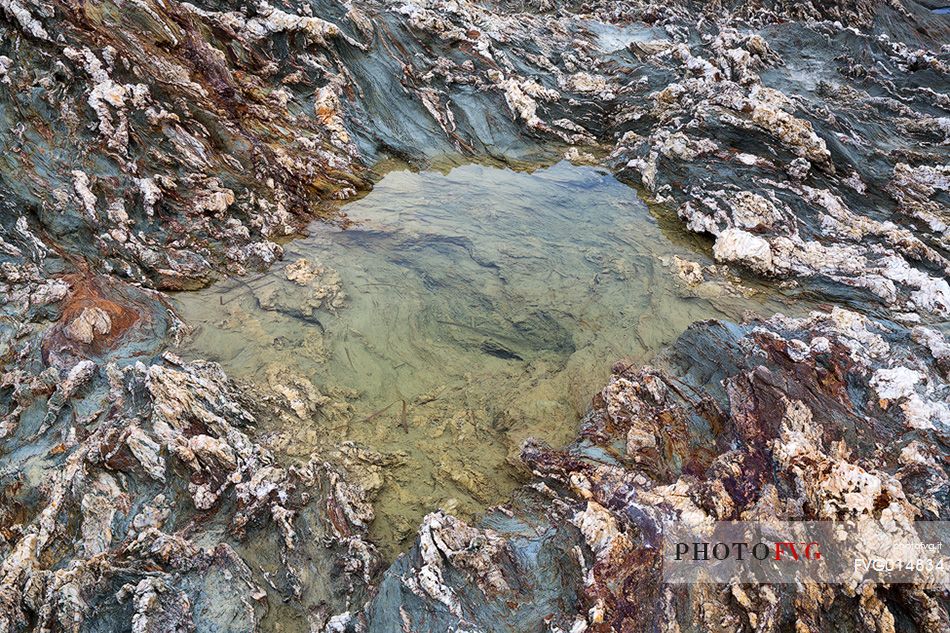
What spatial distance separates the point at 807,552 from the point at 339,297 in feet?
21.2

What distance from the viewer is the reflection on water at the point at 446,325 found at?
581cm

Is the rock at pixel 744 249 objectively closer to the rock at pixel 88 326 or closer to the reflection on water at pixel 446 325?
the reflection on water at pixel 446 325

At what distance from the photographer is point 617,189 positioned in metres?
11.0

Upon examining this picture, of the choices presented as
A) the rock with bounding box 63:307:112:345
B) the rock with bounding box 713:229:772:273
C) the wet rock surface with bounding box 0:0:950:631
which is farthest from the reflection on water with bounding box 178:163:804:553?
the rock with bounding box 63:307:112:345

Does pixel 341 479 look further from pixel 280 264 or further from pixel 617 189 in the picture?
pixel 617 189

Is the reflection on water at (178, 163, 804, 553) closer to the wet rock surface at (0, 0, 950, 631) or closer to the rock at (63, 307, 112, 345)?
the wet rock surface at (0, 0, 950, 631)

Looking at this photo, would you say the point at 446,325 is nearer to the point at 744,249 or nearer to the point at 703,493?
the point at 703,493

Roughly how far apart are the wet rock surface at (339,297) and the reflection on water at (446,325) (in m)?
0.35

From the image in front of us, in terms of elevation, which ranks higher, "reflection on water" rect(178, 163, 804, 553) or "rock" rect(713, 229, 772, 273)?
"rock" rect(713, 229, 772, 273)

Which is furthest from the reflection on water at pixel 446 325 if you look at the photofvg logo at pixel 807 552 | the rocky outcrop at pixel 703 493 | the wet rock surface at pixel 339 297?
the photofvg logo at pixel 807 552

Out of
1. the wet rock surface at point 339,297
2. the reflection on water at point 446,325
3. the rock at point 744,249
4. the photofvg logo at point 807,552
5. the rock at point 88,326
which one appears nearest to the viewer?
the photofvg logo at point 807,552

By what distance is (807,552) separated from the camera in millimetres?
3898

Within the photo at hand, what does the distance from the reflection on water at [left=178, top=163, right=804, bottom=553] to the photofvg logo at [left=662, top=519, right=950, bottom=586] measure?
6.90ft

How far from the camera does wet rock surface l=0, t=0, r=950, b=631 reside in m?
4.04
